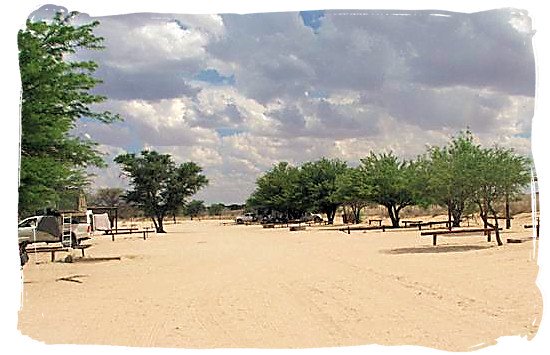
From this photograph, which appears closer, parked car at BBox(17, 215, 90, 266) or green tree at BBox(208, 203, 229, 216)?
parked car at BBox(17, 215, 90, 266)

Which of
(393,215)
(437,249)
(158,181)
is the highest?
(158,181)

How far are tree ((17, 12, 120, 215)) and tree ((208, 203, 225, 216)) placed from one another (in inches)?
49.5

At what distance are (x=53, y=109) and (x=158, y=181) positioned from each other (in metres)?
1.70

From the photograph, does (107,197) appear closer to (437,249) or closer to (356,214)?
(437,249)

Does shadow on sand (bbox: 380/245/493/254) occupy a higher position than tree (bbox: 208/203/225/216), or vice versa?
tree (bbox: 208/203/225/216)

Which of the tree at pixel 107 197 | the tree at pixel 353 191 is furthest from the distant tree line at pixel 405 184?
the tree at pixel 107 197

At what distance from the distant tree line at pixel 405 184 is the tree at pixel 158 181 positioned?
765 millimetres

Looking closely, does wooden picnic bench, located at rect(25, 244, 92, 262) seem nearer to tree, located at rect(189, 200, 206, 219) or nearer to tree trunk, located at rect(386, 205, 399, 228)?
tree, located at rect(189, 200, 206, 219)

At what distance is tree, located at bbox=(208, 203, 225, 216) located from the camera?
7180 mm

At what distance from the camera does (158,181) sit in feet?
27.2

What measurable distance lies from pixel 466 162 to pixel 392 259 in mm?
2518

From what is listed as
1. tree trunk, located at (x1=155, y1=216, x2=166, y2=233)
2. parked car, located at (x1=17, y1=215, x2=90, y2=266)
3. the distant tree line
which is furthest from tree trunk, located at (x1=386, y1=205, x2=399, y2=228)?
parked car, located at (x1=17, y1=215, x2=90, y2=266)

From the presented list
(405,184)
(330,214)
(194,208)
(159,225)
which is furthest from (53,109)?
(330,214)

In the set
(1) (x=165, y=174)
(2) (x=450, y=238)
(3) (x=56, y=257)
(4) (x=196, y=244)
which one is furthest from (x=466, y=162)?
(3) (x=56, y=257)
